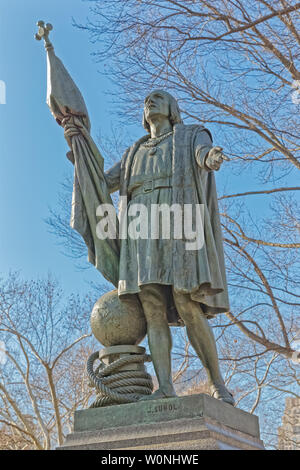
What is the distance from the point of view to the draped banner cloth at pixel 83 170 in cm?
559

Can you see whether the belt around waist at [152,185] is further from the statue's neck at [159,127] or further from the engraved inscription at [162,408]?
the engraved inscription at [162,408]

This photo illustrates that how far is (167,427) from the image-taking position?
443cm

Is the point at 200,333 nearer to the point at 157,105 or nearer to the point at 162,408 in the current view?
the point at 162,408

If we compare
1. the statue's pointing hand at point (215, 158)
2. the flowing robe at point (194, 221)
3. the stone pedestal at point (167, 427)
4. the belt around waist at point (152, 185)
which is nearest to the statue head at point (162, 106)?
the flowing robe at point (194, 221)

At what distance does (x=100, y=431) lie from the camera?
4680 millimetres

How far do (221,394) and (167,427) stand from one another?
0.70m

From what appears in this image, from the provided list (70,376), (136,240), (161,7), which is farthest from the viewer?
(70,376)

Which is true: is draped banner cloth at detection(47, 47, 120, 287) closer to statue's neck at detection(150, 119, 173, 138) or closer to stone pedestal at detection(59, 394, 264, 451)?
statue's neck at detection(150, 119, 173, 138)

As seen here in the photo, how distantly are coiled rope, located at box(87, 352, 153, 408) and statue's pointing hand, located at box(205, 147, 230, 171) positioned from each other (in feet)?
5.27

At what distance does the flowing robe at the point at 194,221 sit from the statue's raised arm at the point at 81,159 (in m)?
0.18

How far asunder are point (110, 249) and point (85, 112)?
1292 millimetres

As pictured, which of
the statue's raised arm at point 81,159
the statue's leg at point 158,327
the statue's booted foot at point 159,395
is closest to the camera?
the statue's booted foot at point 159,395
